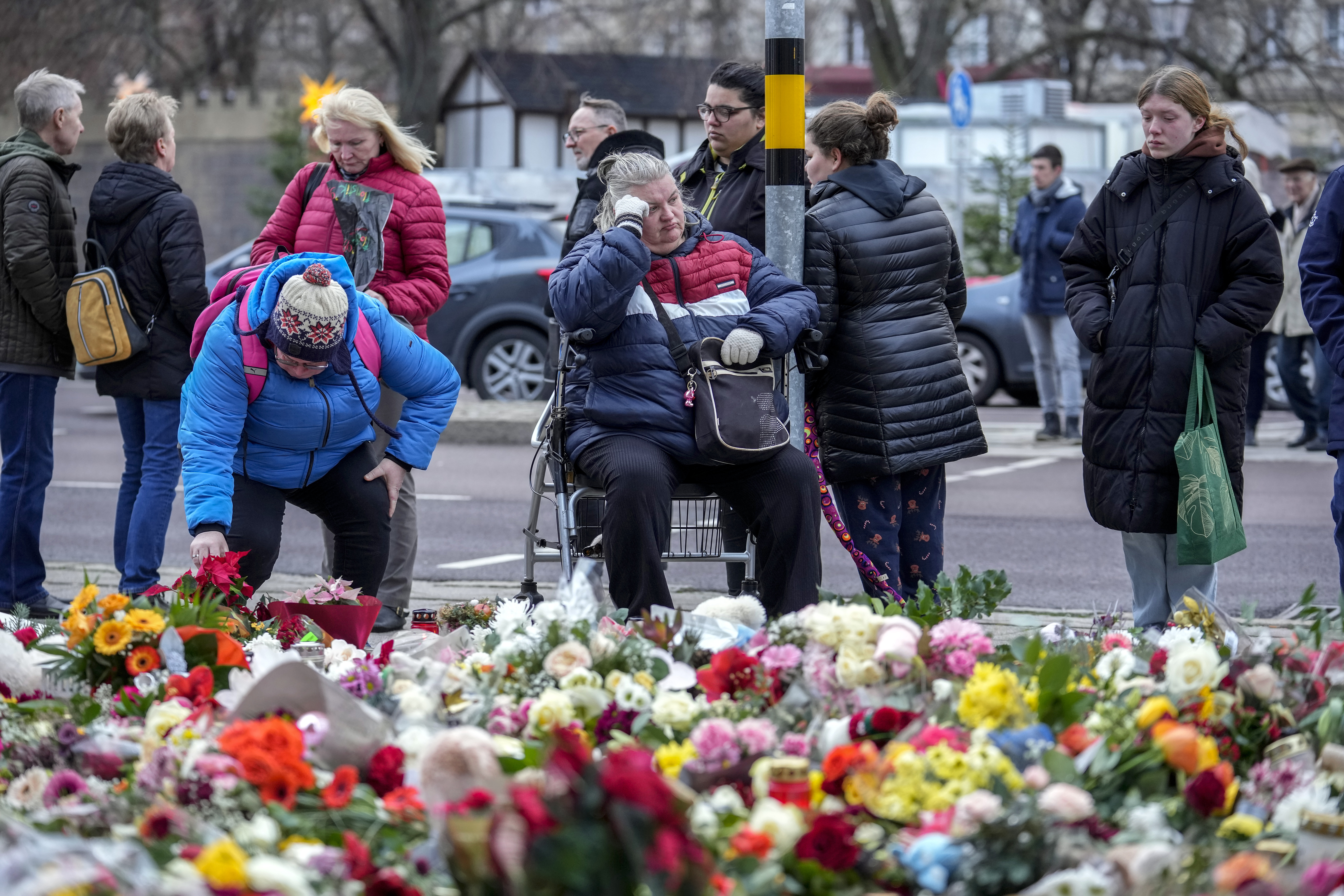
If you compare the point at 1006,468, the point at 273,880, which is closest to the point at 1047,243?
the point at 1006,468

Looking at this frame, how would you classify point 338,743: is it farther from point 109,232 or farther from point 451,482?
point 451,482

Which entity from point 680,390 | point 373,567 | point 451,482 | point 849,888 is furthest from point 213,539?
point 451,482

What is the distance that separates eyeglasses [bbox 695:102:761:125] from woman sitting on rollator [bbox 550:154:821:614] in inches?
25.2

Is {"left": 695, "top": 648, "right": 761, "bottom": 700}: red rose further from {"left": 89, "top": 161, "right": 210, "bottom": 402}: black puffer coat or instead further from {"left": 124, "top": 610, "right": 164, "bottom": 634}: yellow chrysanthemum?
{"left": 89, "top": 161, "right": 210, "bottom": 402}: black puffer coat

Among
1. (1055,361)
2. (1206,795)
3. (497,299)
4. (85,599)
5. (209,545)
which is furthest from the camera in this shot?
(497,299)

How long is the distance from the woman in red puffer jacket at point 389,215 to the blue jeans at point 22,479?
1.06 meters

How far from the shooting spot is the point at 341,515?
16.5 feet

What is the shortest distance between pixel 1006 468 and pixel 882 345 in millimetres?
5991

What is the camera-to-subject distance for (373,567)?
5082 mm

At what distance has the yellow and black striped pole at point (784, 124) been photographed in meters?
4.77

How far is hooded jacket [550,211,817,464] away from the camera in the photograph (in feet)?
15.3

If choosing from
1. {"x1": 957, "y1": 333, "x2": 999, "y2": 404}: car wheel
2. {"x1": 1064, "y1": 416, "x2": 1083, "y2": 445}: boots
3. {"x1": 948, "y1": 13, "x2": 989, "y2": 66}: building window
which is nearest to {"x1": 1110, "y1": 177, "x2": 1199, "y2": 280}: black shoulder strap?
{"x1": 1064, "y1": 416, "x2": 1083, "y2": 445}: boots

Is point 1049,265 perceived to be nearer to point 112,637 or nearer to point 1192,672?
point 1192,672

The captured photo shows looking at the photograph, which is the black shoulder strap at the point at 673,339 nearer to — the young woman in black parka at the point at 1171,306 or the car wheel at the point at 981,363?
the young woman in black parka at the point at 1171,306
